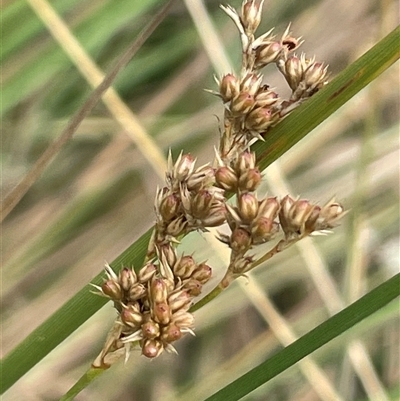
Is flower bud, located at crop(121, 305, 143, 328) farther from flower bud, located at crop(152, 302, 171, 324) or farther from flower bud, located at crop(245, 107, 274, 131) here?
flower bud, located at crop(245, 107, 274, 131)

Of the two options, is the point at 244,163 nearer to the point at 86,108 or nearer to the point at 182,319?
the point at 182,319

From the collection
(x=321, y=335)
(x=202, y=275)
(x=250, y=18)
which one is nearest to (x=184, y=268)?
(x=202, y=275)

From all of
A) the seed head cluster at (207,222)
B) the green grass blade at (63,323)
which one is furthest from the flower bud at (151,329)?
the green grass blade at (63,323)

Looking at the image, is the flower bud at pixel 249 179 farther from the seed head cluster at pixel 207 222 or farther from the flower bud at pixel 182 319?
the flower bud at pixel 182 319

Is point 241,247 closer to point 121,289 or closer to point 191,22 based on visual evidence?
point 121,289

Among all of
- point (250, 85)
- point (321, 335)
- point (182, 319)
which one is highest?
point (250, 85)

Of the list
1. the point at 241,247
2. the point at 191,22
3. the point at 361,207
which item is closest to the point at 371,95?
the point at 361,207
